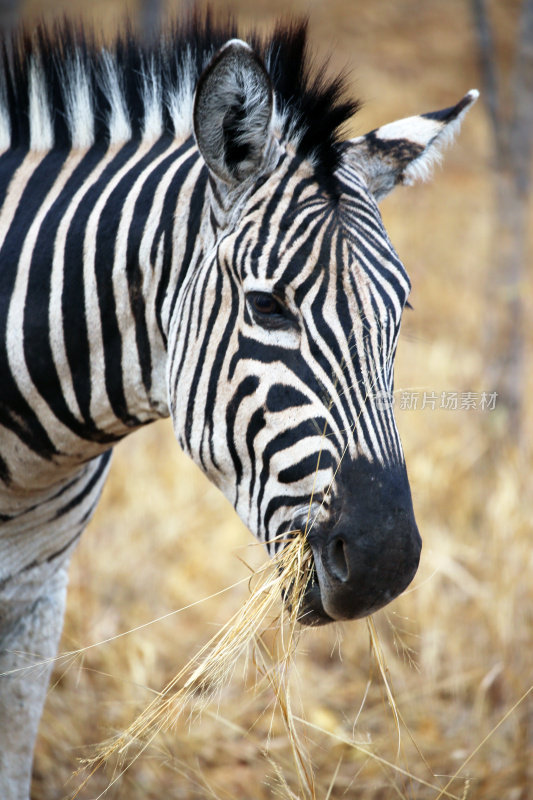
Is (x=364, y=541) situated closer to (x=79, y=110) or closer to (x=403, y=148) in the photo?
(x=403, y=148)

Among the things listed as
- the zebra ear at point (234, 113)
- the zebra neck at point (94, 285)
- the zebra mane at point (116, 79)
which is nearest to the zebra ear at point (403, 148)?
the zebra mane at point (116, 79)

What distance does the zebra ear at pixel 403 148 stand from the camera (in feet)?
7.43

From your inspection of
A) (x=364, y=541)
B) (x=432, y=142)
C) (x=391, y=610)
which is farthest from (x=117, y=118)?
(x=391, y=610)

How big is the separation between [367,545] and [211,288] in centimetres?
83

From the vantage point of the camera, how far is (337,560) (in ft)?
5.80

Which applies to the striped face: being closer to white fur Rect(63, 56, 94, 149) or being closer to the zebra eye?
the zebra eye

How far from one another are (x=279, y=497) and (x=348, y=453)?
23 centimetres

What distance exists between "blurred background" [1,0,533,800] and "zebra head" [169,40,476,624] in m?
0.47

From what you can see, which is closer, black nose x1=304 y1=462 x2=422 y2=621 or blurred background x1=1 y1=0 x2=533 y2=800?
black nose x1=304 y1=462 x2=422 y2=621

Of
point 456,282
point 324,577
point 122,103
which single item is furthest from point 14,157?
point 456,282

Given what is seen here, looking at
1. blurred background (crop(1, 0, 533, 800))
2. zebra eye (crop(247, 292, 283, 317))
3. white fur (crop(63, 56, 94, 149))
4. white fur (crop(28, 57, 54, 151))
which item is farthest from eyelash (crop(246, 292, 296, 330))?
white fur (crop(28, 57, 54, 151))

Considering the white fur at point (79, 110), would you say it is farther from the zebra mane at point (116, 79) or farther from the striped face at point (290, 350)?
the striped face at point (290, 350)

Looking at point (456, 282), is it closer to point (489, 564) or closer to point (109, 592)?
point (489, 564)

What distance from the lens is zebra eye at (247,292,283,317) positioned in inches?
74.0
